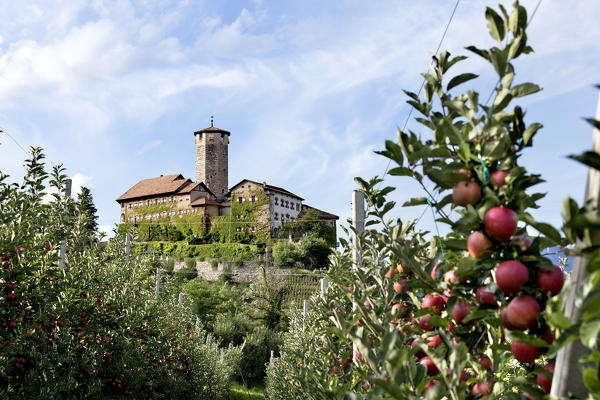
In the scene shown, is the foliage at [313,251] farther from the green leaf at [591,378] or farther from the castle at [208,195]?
the green leaf at [591,378]

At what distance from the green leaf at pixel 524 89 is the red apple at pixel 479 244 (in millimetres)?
433

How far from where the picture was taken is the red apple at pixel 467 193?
1.21m

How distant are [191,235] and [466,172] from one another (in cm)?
5311

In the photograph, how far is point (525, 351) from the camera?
1062mm

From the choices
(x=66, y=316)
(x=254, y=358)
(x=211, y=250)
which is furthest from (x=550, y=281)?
(x=211, y=250)

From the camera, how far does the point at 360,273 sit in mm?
2336

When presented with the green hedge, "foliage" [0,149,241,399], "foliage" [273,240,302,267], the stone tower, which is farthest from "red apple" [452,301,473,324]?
the stone tower

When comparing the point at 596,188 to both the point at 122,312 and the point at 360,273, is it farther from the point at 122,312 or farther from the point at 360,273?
Answer: the point at 122,312

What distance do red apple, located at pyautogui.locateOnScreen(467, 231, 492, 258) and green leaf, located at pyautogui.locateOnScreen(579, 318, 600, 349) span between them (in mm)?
404

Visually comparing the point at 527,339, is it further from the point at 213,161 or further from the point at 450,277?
the point at 213,161

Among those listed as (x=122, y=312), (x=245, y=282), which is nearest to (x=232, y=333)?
(x=245, y=282)

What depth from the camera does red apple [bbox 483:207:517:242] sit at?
1.08 m

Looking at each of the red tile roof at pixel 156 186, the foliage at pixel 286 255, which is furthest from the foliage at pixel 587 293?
the red tile roof at pixel 156 186

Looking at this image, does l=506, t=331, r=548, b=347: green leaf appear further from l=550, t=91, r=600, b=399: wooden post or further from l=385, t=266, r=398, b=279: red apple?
l=385, t=266, r=398, b=279: red apple
